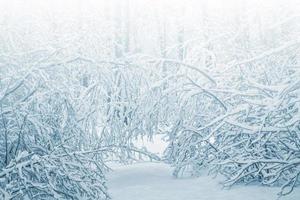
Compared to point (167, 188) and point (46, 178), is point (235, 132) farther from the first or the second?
point (46, 178)

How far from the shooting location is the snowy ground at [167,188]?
21.9 feet

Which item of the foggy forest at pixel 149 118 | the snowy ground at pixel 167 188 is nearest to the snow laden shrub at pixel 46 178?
the foggy forest at pixel 149 118

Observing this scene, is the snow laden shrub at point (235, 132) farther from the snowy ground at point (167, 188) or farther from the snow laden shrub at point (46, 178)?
the snow laden shrub at point (46, 178)

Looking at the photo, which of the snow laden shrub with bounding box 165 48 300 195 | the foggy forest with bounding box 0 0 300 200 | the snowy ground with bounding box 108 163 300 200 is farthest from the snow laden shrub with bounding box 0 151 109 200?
the snow laden shrub with bounding box 165 48 300 195

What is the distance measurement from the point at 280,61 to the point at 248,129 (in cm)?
→ 261

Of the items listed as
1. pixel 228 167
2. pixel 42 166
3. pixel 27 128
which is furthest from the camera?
pixel 228 167

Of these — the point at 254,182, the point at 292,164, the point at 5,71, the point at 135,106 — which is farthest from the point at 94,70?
the point at 292,164

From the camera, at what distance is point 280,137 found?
6.77 metres

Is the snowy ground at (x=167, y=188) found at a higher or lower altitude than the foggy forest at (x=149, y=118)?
lower

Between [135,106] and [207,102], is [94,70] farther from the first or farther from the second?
[207,102]

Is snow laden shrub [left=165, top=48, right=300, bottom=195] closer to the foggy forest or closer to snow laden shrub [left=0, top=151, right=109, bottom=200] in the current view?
the foggy forest

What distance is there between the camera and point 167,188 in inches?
289

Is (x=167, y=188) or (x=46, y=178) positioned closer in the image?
(x=46, y=178)

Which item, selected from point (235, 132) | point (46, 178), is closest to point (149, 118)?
point (235, 132)
